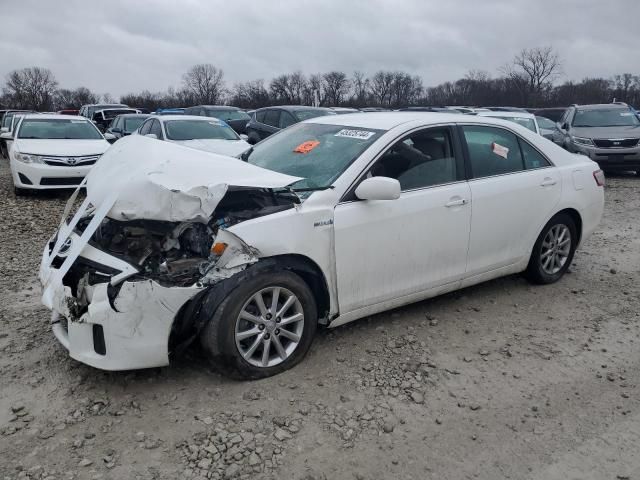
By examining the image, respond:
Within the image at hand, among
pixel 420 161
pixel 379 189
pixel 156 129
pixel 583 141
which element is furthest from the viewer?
pixel 583 141

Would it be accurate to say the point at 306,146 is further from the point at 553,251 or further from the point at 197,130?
the point at 197,130

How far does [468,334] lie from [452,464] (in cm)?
154

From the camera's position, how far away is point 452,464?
2.65m

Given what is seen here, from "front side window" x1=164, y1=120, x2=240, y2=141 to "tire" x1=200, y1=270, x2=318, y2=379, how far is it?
785 centimetres

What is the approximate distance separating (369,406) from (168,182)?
182 cm

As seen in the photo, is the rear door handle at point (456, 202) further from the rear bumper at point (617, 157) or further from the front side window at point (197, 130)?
the rear bumper at point (617, 157)

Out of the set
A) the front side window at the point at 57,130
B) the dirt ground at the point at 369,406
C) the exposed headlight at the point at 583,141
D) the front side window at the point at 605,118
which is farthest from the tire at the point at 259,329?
the front side window at the point at 605,118

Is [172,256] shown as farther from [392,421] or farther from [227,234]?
[392,421]

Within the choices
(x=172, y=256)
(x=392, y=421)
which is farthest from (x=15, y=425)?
(x=392, y=421)

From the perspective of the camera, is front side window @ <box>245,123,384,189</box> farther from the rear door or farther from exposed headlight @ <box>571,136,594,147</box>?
exposed headlight @ <box>571,136,594,147</box>

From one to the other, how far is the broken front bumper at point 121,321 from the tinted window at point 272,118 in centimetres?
1162

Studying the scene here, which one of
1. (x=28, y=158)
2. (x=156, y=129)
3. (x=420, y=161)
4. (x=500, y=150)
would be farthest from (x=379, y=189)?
(x=156, y=129)

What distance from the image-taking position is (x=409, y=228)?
3775 millimetres

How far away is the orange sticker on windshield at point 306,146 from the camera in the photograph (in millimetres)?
4148
